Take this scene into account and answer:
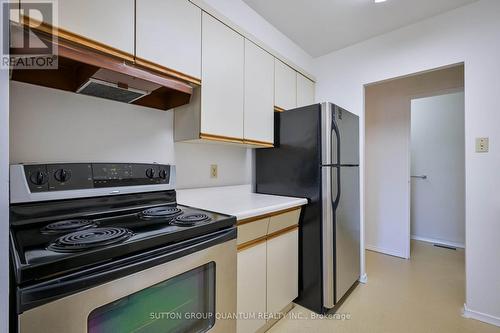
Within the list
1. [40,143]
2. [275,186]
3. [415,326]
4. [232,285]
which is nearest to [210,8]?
[40,143]

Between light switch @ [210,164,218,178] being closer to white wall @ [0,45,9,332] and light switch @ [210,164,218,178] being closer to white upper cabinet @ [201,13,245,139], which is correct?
white upper cabinet @ [201,13,245,139]

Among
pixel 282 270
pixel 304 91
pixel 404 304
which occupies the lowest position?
pixel 404 304

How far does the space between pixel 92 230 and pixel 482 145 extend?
2.54m

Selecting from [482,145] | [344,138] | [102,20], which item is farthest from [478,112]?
[102,20]

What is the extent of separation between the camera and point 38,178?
1.00 metres

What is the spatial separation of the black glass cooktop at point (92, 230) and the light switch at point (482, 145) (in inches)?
76.9

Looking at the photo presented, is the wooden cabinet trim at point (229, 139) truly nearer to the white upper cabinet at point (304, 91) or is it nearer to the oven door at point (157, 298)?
the oven door at point (157, 298)

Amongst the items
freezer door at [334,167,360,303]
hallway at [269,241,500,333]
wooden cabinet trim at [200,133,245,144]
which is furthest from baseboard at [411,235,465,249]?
wooden cabinet trim at [200,133,245,144]

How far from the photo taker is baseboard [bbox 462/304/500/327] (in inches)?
65.7

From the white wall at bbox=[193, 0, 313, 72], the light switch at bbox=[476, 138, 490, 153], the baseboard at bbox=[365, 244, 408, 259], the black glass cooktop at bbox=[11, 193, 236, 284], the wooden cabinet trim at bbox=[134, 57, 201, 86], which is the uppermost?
the white wall at bbox=[193, 0, 313, 72]

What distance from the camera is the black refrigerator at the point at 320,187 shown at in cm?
175

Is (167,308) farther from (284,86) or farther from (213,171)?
(284,86)
